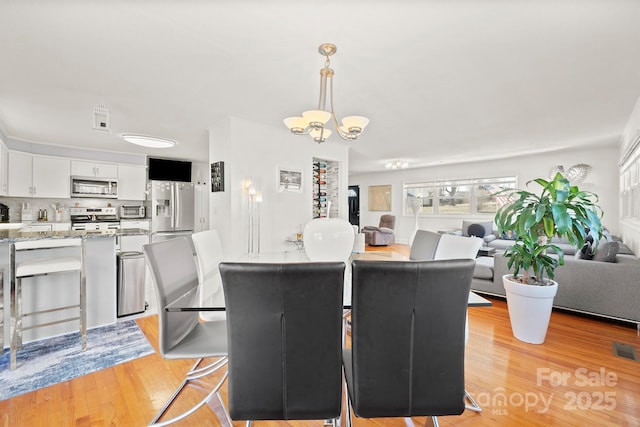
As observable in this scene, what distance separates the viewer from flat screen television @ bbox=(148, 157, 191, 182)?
632 centimetres

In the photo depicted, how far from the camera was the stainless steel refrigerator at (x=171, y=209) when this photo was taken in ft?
20.1

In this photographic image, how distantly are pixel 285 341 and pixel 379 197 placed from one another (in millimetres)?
8762

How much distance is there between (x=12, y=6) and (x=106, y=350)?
2391 mm

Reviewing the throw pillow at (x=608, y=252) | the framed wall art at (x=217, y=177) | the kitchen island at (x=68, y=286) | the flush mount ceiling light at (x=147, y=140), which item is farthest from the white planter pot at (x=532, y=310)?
the flush mount ceiling light at (x=147, y=140)

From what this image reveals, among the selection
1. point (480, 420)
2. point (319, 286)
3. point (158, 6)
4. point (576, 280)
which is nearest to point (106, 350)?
point (319, 286)

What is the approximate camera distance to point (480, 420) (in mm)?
1590

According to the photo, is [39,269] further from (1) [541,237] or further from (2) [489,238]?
(2) [489,238]

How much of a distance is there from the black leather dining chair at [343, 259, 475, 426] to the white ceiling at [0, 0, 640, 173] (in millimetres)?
1551

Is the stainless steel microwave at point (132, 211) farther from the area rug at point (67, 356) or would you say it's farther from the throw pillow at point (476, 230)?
the throw pillow at point (476, 230)

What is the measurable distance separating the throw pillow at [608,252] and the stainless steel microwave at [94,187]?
7706 millimetres

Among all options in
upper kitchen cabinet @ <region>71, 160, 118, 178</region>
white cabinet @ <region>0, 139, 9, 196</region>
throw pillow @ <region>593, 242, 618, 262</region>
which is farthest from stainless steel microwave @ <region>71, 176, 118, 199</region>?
throw pillow @ <region>593, 242, 618, 262</region>

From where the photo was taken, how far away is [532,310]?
2.44 meters

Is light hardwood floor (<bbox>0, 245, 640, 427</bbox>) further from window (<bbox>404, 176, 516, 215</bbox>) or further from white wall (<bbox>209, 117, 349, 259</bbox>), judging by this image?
window (<bbox>404, 176, 516, 215</bbox>)

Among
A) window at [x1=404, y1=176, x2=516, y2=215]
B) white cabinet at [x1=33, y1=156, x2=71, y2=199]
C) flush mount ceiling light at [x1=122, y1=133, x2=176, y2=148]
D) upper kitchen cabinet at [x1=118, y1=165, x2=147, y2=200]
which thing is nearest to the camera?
flush mount ceiling light at [x1=122, y1=133, x2=176, y2=148]
